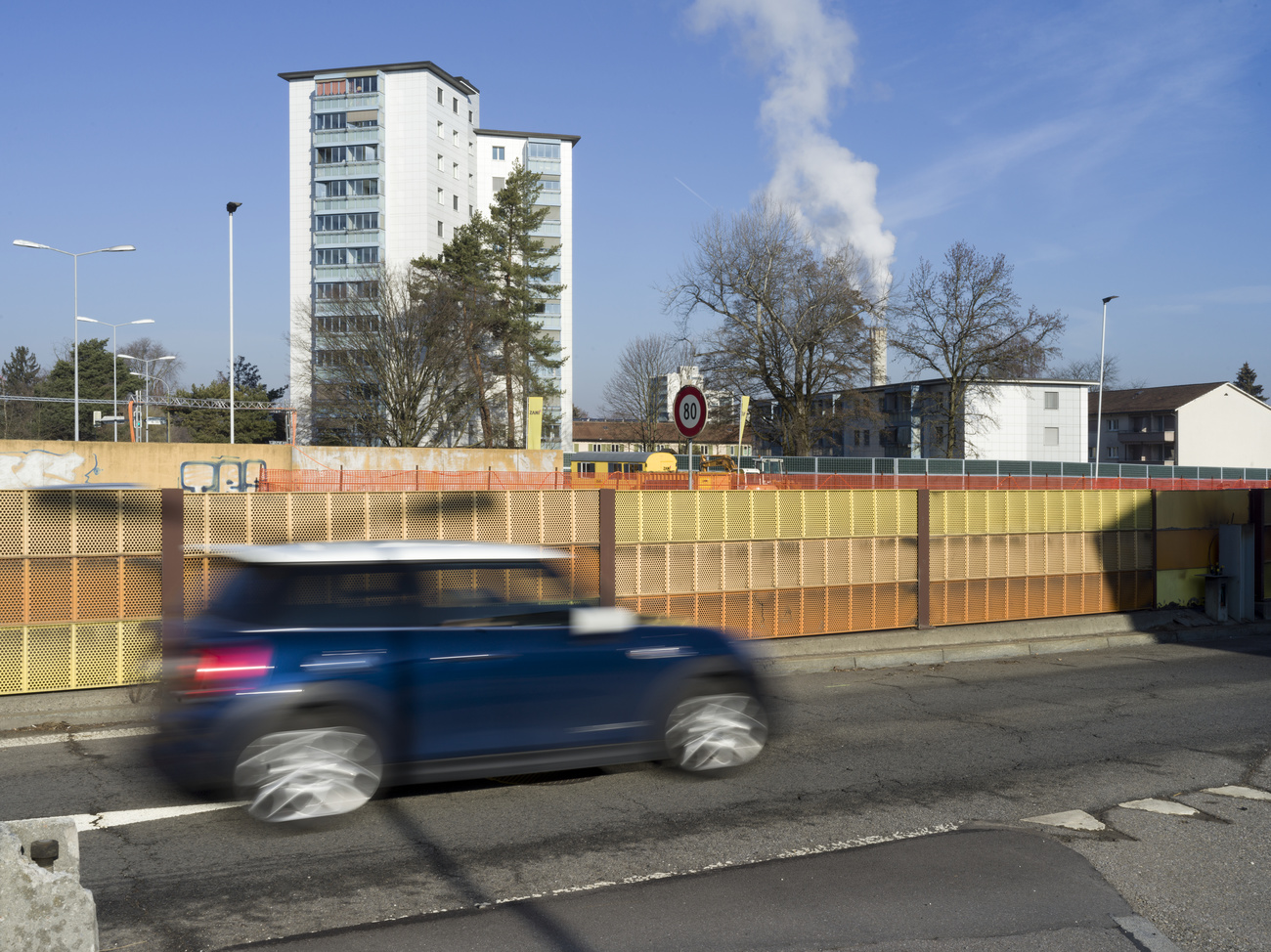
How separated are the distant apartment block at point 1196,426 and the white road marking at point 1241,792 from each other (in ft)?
269

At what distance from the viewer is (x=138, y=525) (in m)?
9.29

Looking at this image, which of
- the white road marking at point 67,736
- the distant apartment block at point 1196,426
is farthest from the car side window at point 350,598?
the distant apartment block at point 1196,426

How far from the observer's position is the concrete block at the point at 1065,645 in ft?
45.5

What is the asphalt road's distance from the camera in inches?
181

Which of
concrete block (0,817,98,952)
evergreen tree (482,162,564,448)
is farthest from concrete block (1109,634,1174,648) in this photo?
evergreen tree (482,162,564,448)

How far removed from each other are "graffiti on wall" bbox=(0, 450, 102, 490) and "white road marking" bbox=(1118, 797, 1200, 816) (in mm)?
31837

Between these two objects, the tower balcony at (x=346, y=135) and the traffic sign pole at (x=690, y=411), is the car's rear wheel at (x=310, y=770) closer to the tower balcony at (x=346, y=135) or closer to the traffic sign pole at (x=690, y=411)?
the traffic sign pole at (x=690, y=411)

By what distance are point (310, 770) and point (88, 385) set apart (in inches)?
3751

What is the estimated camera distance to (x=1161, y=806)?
6.45 m

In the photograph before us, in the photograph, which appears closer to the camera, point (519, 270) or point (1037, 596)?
point (1037, 596)

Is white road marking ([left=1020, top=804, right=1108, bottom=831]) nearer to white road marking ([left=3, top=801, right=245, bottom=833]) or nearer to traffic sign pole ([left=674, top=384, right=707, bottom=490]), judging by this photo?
white road marking ([left=3, top=801, right=245, bottom=833])

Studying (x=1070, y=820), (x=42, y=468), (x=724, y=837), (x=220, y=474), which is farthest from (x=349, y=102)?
(x=1070, y=820)

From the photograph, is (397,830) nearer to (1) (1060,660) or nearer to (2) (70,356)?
(1) (1060,660)

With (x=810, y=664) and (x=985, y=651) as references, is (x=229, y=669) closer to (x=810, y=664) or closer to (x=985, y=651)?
(x=810, y=664)
